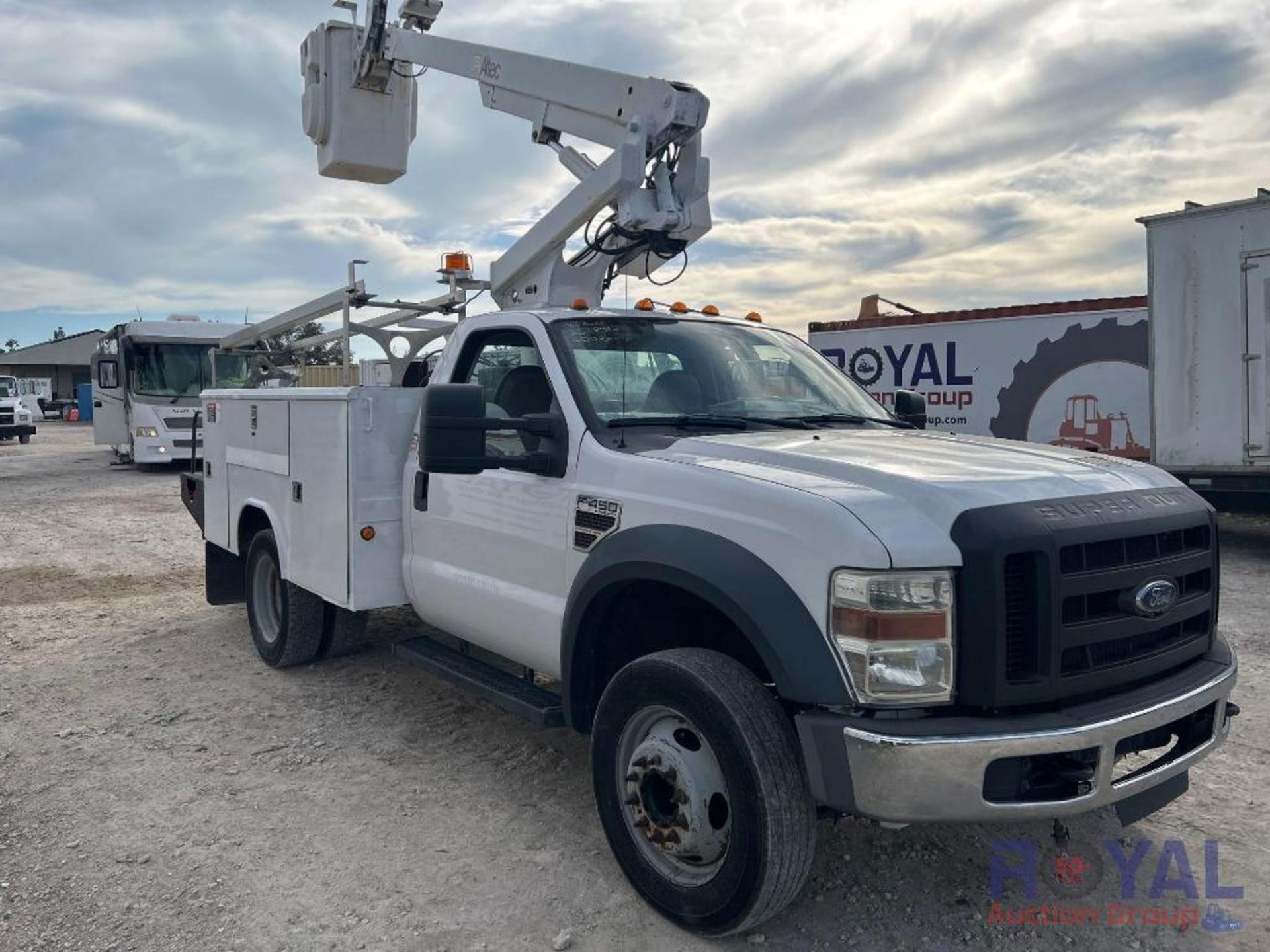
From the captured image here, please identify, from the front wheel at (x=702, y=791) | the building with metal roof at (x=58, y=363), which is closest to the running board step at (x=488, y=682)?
the front wheel at (x=702, y=791)

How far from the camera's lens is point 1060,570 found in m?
2.68

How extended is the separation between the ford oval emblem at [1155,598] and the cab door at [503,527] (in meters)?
1.87

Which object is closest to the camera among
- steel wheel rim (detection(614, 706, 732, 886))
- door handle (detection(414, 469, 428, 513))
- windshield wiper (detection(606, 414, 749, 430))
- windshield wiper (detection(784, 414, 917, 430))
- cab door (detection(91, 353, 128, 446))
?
steel wheel rim (detection(614, 706, 732, 886))

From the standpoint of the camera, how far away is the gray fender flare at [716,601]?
2.66m

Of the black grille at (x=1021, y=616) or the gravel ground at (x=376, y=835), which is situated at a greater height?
the black grille at (x=1021, y=616)

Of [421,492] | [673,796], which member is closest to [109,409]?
[421,492]

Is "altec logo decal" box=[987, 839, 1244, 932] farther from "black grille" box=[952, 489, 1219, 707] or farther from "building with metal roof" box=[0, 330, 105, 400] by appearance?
"building with metal roof" box=[0, 330, 105, 400]

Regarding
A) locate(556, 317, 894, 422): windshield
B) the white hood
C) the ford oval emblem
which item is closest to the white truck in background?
locate(556, 317, 894, 422): windshield

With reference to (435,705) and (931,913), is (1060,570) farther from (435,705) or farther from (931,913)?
(435,705)

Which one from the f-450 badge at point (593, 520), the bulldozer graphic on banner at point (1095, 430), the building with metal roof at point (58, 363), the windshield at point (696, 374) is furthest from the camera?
the building with metal roof at point (58, 363)

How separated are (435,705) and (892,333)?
10.7 metres

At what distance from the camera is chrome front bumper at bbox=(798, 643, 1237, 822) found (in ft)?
8.34

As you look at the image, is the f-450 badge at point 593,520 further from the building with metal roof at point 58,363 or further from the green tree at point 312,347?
the building with metal roof at point 58,363

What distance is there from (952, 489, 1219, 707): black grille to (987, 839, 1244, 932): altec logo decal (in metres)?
0.83
